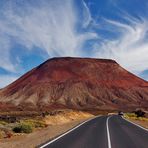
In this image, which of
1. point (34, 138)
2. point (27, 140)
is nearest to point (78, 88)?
point (34, 138)

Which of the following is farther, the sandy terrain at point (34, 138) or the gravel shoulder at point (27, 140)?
the sandy terrain at point (34, 138)

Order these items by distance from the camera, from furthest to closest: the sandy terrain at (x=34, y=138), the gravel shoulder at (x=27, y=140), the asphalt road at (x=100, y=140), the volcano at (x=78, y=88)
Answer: the volcano at (x=78, y=88) → the sandy terrain at (x=34, y=138) → the gravel shoulder at (x=27, y=140) → the asphalt road at (x=100, y=140)

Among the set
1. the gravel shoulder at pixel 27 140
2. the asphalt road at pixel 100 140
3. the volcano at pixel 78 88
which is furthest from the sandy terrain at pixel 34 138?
the volcano at pixel 78 88

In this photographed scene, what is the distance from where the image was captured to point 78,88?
15775 centimetres

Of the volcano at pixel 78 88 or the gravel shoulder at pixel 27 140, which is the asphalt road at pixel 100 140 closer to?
the gravel shoulder at pixel 27 140

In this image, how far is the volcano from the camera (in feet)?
486

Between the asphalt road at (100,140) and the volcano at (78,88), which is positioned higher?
the volcano at (78,88)

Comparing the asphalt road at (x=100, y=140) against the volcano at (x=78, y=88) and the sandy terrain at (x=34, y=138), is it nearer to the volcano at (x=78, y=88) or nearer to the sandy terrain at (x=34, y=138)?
the sandy terrain at (x=34, y=138)

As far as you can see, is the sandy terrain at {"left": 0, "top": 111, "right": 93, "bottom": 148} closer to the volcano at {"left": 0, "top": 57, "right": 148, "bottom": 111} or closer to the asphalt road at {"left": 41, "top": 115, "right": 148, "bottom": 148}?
the asphalt road at {"left": 41, "top": 115, "right": 148, "bottom": 148}

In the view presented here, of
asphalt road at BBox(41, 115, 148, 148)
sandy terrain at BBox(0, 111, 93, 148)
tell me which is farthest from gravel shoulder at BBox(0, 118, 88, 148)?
asphalt road at BBox(41, 115, 148, 148)

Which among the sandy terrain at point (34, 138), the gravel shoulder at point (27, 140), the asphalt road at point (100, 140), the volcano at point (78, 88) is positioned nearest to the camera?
the asphalt road at point (100, 140)

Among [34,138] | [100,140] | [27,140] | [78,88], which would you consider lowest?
[100,140]

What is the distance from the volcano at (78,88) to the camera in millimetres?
148000

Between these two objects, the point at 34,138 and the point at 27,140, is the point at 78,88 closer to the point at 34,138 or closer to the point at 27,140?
the point at 34,138
